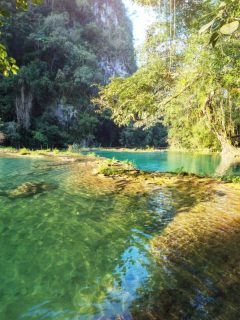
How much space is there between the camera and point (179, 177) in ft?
36.0

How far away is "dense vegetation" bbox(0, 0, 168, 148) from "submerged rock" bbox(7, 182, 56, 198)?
23972 millimetres

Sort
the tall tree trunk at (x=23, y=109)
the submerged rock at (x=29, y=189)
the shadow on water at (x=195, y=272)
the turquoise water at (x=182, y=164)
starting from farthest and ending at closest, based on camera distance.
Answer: the tall tree trunk at (x=23, y=109) → the turquoise water at (x=182, y=164) → the submerged rock at (x=29, y=189) → the shadow on water at (x=195, y=272)

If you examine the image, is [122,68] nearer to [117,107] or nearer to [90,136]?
[90,136]

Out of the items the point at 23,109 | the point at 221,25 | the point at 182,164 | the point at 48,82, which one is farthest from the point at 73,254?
the point at 48,82

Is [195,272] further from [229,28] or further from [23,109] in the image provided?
[23,109]

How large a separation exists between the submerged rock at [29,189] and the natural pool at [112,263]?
90 cm

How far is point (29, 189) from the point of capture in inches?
351

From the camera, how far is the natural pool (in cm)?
279

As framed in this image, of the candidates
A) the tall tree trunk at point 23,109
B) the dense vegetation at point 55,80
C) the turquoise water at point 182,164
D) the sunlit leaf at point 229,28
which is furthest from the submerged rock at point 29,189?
the tall tree trunk at point 23,109

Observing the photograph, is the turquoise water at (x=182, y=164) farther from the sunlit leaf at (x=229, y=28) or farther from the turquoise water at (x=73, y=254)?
the sunlit leaf at (x=229, y=28)

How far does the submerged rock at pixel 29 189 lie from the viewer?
8.05 metres

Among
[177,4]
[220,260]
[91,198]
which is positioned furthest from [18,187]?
[177,4]

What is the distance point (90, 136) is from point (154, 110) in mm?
35006

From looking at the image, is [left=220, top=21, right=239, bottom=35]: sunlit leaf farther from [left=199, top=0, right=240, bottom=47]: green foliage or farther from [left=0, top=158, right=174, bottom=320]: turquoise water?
[left=0, top=158, right=174, bottom=320]: turquoise water
